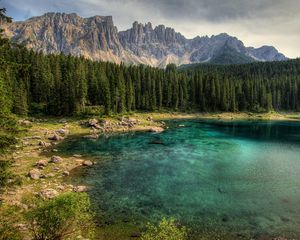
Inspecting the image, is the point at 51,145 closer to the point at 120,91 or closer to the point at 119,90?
the point at 119,90

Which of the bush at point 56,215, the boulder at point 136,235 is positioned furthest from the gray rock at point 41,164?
the bush at point 56,215

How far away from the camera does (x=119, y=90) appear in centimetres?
11594

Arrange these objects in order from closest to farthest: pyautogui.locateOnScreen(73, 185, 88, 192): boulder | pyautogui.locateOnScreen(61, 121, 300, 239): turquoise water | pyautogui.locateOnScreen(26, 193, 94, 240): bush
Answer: pyautogui.locateOnScreen(26, 193, 94, 240): bush
pyautogui.locateOnScreen(61, 121, 300, 239): turquoise water
pyautogui.locateOnScreen(73, 185, 88, 192): boulder

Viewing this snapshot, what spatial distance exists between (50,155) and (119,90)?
222ft

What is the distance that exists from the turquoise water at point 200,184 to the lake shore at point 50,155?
3873 mm

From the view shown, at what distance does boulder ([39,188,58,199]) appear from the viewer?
3134 centimetres

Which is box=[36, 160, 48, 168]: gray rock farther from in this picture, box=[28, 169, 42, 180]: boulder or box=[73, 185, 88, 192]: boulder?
box=[73, 185, 88, 192]: boulder

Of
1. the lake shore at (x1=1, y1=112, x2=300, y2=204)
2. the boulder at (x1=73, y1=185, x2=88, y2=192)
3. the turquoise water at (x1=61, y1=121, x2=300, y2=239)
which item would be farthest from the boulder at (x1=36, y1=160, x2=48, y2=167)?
the boulder at (x1=73, y1=185, x2=88, y2=192)

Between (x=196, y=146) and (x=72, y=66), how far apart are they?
280 ft

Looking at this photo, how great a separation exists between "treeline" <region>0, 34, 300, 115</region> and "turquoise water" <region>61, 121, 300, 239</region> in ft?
126

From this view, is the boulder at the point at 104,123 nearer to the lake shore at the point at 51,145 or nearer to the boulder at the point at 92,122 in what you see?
the lake shore at the point at 51,145

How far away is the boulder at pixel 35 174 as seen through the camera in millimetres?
38006

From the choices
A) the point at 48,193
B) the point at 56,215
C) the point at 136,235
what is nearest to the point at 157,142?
the point at 48,193

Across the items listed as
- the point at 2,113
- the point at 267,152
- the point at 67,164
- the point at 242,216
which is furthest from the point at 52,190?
the point at 267,152
